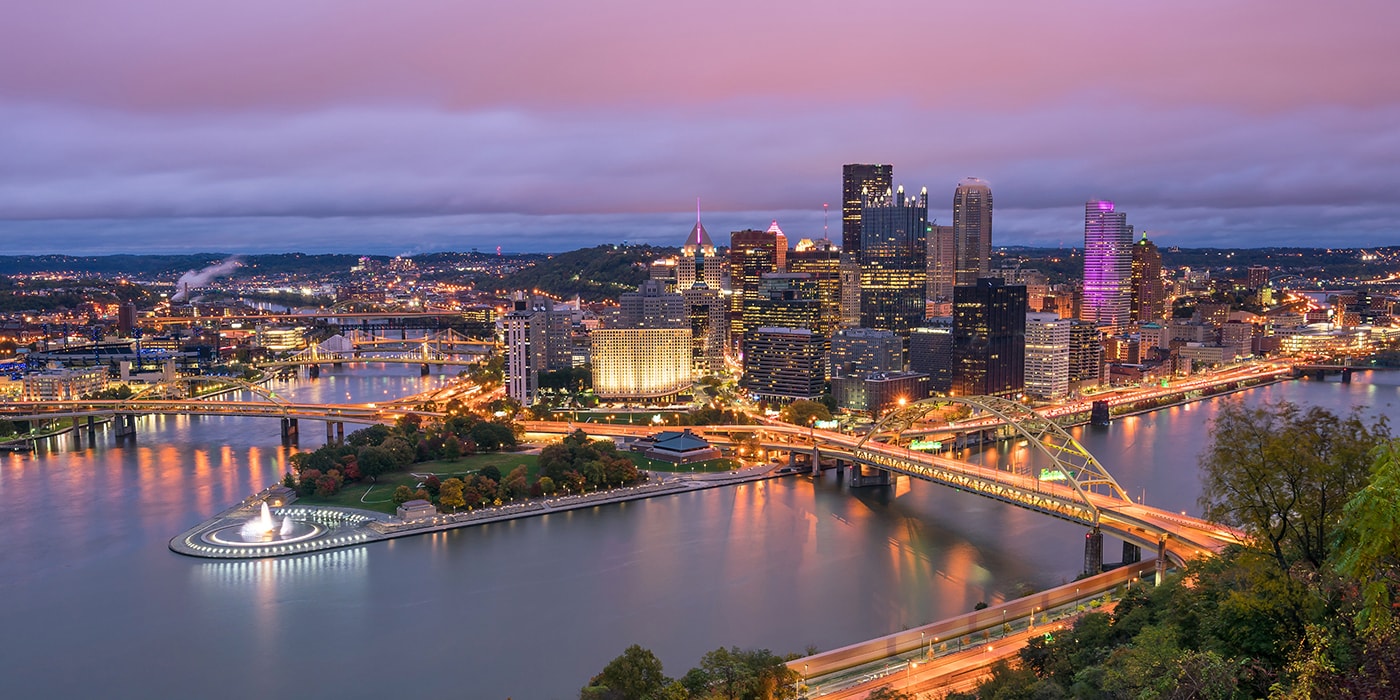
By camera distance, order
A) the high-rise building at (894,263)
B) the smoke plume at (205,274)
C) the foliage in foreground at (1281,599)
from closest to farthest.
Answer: the foliage in foreground at (1281,599)
the high-rise building at (894,263)
the smoke plume at (205,274)

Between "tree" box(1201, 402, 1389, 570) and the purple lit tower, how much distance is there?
59054 mm

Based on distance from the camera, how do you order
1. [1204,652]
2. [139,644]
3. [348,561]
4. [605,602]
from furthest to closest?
[348,561]
[605,602]
[139,644]
[1204,652]

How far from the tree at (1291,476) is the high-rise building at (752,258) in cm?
5009

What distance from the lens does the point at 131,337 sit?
53.6 metres

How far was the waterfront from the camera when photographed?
13.2 meters

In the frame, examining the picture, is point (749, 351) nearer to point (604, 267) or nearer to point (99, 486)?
point (99, 486)

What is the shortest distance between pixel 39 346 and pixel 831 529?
48280mm

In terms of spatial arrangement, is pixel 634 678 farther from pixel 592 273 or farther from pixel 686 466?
pixel 592 273

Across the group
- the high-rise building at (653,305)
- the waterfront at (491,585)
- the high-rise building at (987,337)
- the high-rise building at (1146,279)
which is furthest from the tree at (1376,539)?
the high-rise building at (1146,279)

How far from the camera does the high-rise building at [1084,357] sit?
A: 143ft

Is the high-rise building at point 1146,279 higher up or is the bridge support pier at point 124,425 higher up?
the high-rise building at point 1146,279

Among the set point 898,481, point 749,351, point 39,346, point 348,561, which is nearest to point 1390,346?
point 749,351

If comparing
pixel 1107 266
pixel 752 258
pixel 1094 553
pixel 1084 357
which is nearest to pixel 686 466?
pixel 1094 553

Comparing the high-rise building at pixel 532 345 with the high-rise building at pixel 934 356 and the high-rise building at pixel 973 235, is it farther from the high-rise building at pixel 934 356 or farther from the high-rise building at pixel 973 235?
the high-rise building at pixel 973 235
